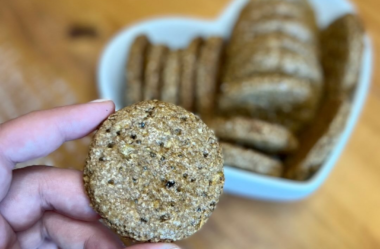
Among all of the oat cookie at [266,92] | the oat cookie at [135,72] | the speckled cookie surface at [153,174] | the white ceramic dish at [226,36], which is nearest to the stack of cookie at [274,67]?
the oat cookie at [266,92]

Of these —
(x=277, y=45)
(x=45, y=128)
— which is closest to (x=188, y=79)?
(x=277, y=45)

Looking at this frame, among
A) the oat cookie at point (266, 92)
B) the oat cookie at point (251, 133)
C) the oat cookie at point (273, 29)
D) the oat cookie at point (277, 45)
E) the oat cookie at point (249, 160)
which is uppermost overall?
the oat cookie at point (273, 29)

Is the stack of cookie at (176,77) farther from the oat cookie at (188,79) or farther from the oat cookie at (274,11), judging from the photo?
the oat cookie at (274,11)

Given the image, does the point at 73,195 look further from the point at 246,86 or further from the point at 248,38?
the point at 248,38

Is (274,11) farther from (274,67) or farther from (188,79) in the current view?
(188,79)

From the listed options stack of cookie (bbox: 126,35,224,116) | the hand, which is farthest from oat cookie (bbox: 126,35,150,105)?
the hand

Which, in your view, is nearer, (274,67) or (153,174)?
(153,174)

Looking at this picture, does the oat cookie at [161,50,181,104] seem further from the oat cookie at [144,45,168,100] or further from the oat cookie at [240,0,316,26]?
the oat cookie at [240,0,316,26]
